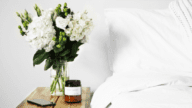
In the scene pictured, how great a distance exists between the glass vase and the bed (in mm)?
201

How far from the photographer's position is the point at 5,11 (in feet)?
4.11

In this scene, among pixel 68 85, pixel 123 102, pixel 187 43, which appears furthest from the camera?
pixel 187 43

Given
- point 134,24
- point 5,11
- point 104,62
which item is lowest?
point 104,62

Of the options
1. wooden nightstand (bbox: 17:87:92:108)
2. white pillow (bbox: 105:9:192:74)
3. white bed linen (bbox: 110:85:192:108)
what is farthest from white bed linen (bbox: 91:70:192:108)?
white pillow (bbox: 105:9:192:74)

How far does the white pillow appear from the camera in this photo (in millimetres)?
997

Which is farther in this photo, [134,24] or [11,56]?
[11,56]

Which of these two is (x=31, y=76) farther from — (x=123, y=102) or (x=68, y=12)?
(x=123, y=102)

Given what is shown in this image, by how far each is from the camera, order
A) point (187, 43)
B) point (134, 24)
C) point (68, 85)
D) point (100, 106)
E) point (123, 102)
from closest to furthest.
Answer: point (123, 102), point (100, 106), point (68, 85), point (187, 43), point (134, 24)

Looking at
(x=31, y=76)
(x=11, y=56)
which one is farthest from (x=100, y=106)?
(x=11, y=56)

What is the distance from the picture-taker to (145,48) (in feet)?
3.46

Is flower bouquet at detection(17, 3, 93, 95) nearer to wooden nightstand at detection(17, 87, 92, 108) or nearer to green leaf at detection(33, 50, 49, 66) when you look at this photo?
green leaf at detection(33, 50, 49, 66)

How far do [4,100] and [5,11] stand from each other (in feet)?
2.21

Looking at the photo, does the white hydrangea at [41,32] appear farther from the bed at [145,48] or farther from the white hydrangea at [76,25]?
the bed at [145,48]

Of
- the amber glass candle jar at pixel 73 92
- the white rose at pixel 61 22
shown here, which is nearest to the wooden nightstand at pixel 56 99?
the amber glass candle jar at pixel 73 92
